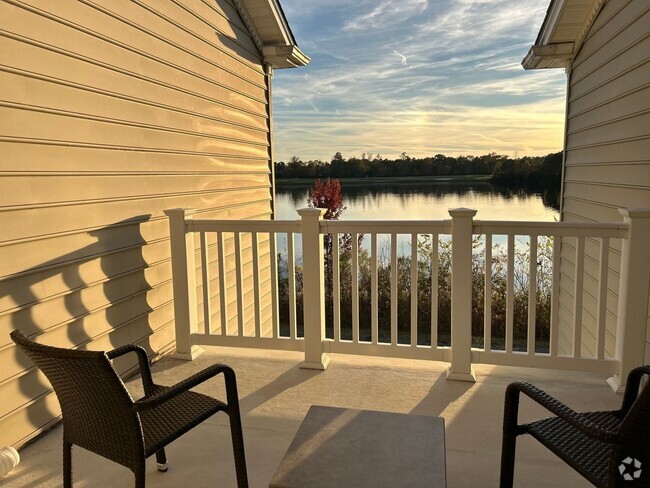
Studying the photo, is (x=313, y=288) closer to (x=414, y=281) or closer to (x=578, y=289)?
(x=414, y=281)

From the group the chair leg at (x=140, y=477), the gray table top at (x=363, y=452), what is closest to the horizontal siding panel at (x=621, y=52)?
the gray table top at (x=363, y=452)

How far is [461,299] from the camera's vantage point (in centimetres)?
310

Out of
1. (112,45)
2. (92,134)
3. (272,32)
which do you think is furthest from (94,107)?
(272,32)

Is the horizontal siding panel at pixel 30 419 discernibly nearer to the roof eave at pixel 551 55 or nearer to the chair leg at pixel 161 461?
the chair leg at pixel 161 461

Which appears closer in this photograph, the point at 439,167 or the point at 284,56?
the point at 284,56

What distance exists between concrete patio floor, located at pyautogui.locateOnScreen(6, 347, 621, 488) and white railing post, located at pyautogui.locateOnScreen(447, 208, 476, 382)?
0.12m

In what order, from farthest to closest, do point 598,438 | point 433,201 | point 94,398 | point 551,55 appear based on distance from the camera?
point 433,201
point 551,55
point 94,398
point 598,438

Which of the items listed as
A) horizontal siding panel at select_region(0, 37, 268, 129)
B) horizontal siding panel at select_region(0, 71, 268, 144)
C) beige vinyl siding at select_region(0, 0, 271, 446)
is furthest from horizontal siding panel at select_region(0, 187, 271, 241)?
horizontal siding panel at select_region(0, 37, 268, 129)

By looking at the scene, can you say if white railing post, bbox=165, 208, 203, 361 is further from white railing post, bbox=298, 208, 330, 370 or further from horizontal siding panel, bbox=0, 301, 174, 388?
white railing post, bbox=298, 208, 330, 370

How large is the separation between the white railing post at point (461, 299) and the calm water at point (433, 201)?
273 cm

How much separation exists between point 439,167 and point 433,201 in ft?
3.98

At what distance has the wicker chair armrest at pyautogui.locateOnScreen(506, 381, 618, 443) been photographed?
4.36ft

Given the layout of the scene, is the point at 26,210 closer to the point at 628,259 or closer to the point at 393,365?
the point at 393,365

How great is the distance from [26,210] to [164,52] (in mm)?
1929
